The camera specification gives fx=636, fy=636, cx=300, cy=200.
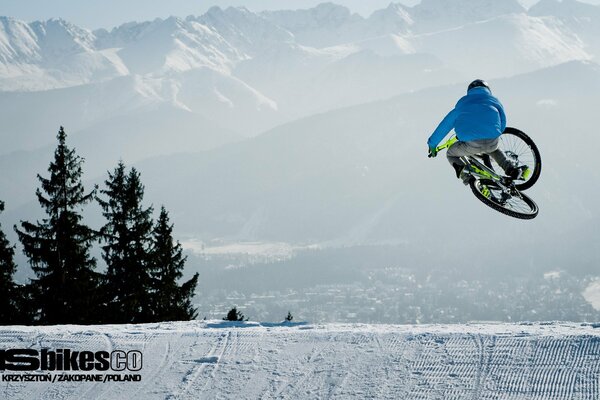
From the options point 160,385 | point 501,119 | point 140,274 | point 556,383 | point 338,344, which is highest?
point 501,119

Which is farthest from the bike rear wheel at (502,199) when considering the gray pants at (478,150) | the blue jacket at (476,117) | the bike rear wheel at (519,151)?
the blue jacket at (476,117)

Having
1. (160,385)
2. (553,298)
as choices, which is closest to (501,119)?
(160,385)

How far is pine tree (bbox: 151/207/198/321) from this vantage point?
25.8 m

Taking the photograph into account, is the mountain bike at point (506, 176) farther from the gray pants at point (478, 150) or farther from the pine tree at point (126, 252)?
the pine tree at point (126, 252)

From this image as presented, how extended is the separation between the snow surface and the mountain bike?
7.41 ft

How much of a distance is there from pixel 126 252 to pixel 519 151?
17647mm

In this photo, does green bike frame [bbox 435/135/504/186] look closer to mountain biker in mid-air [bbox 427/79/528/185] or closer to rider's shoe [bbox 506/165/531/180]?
rider's shoe [bbox 506/165/531/180]

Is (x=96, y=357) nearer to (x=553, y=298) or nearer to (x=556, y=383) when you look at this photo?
(x=556, y=383)

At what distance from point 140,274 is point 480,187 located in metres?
16.9

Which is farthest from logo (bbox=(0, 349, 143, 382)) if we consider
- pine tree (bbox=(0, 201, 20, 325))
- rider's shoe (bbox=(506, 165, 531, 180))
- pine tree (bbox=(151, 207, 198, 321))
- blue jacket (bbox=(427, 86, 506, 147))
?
pine tree (bbox=(0, 201, 20, 325))

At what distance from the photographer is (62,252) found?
2428 cm

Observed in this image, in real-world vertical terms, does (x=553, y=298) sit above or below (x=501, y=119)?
below

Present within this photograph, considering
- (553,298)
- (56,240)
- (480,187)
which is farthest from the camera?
(553,298)

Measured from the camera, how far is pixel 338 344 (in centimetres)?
1094
